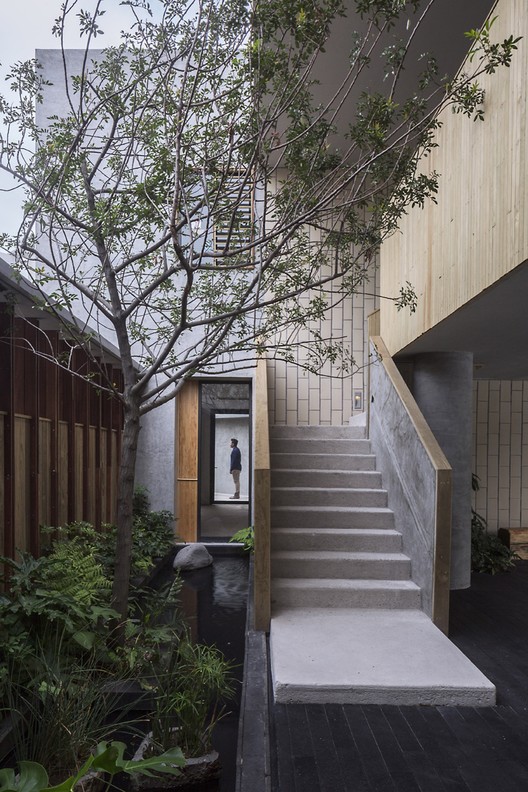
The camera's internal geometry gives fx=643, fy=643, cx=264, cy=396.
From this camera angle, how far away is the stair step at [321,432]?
25.0ft

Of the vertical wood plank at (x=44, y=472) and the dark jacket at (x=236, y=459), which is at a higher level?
the vertical wood plank at (x=44, y=472)

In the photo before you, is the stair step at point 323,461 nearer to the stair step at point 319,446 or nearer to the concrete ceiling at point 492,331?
the stair step at point 319,446

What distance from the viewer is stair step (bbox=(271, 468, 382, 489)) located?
655cm

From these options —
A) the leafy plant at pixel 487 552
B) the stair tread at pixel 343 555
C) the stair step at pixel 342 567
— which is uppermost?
the stair tread at pixel 343 555

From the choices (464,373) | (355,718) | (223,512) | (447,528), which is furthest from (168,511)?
(355,718)

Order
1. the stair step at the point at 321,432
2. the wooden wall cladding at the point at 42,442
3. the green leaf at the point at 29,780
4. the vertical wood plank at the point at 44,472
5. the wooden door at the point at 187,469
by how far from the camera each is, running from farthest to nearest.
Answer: the wooden door at the point at 187,469, the stair step at the point at 321,432, the vertical wood plank at the point at 44,472, the wooden wall cladding at the point at 42,442, the green leaf at the point at 29,780

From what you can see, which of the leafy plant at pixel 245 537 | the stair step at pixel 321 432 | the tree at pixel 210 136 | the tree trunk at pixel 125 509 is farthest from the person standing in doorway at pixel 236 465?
the tree trunk at pixel 125 509

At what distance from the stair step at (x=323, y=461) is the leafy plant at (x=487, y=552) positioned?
2070 mm

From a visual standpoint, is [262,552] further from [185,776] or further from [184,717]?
[185,776]

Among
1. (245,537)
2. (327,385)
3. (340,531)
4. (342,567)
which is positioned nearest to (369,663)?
(342,567)

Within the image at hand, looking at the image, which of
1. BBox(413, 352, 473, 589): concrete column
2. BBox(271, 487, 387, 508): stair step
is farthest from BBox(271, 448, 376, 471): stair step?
BBox(413, 352, 473, 589): concrete column

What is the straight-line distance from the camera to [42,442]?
237 inches

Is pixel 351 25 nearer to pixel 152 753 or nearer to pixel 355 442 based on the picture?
pixel 355 442

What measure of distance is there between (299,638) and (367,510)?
6.06 ft
